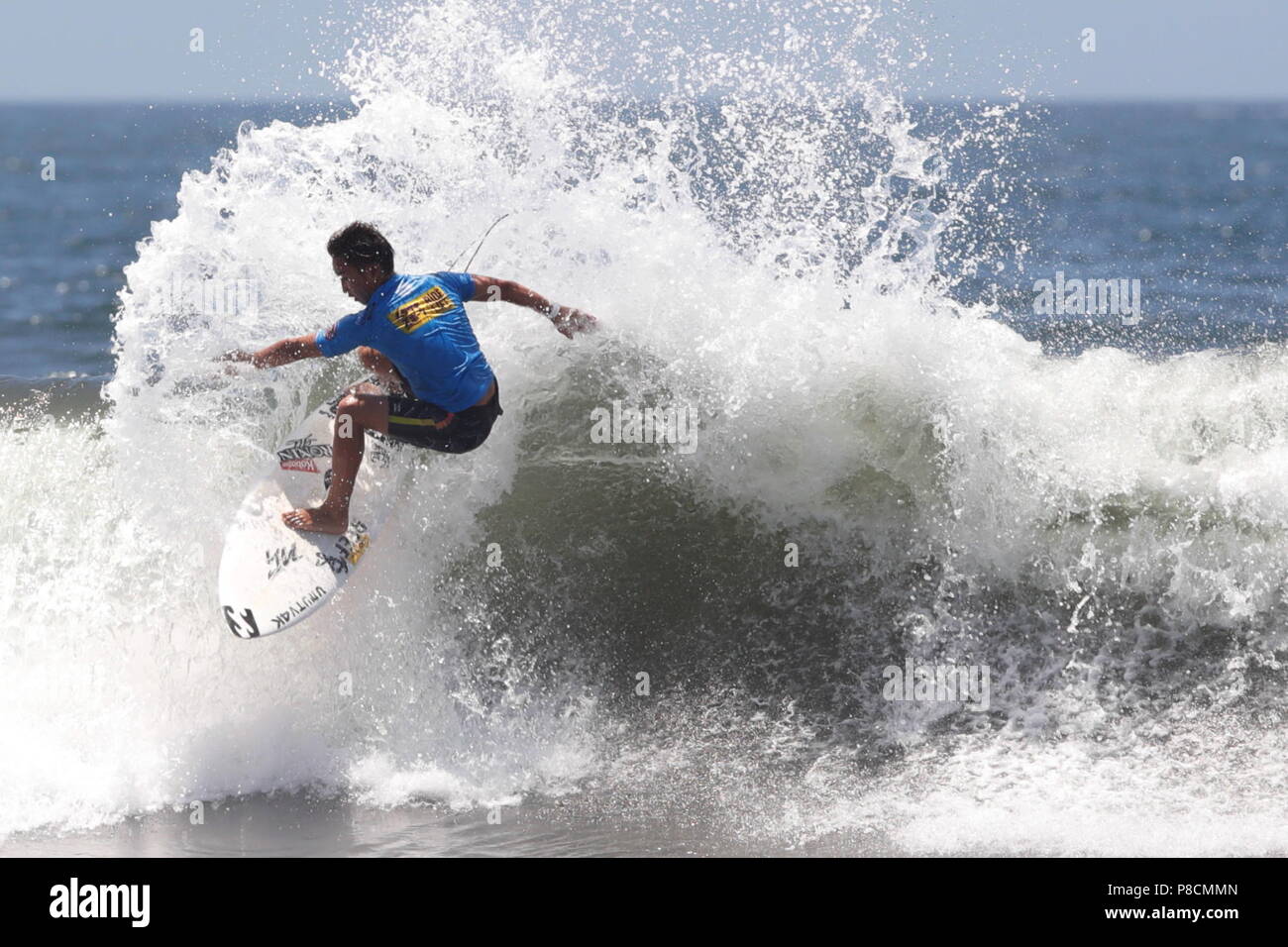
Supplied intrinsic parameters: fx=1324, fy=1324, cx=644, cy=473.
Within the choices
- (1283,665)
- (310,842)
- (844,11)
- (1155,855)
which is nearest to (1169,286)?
(844,11)

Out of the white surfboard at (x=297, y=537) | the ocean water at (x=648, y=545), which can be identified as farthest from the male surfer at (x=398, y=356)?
the ocean water at (x=648, y=545)

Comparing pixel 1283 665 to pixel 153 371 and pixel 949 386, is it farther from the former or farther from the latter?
pixel 153 371

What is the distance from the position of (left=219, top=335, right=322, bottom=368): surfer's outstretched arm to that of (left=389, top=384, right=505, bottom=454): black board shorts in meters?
0.48

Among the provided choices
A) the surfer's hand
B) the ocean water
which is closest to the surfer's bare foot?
the ocean water

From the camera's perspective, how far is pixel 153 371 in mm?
7598

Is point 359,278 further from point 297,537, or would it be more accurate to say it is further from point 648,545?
point 648,545

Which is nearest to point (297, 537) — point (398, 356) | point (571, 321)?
point (398, 356)

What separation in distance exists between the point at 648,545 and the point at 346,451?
1.97 meters

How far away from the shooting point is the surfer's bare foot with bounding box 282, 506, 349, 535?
6.95 m

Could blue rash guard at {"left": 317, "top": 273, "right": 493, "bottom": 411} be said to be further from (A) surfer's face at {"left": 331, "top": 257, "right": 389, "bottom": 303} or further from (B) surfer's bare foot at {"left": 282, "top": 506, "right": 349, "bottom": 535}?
(B) surfer's bare foot at {"left": 282, "top": 506, "right": 349, "bottom": 535}

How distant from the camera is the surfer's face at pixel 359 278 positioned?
6.34m

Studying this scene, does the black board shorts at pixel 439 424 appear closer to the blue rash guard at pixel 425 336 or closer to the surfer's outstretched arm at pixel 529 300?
the blue rash guard at pixel 425 336

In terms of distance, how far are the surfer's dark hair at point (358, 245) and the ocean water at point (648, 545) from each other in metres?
1.52

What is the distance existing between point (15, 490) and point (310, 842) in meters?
4.06
